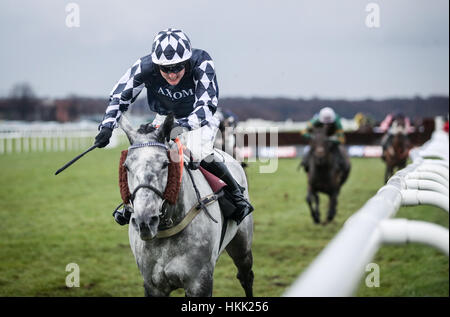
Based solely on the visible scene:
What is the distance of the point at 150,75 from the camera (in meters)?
2.83

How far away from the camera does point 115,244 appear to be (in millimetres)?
7473

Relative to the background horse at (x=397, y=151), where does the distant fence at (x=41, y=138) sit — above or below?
below

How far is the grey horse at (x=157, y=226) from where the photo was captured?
2.42m

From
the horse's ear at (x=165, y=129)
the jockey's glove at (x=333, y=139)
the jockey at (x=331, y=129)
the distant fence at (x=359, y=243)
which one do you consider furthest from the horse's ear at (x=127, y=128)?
the jockey's glove at (x=333, y=139)

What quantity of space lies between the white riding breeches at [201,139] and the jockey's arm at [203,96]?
0.07 m

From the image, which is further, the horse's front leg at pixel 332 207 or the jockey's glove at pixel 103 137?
the horse's front leg at pixel 332 207

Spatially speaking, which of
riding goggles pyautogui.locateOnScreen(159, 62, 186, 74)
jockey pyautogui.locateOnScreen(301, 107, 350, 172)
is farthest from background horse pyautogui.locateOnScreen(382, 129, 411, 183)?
riding goggles pyautogui.locateOnScreen(159, 62, 186, 74)

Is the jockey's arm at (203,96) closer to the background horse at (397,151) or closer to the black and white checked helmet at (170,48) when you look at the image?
the black and white checked helmet at (170,48)

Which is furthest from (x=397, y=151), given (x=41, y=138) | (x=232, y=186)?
(x=41, y=138)

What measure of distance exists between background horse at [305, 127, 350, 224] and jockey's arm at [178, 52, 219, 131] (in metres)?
6.52

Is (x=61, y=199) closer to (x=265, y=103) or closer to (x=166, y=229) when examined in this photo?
(x=265, y=103)

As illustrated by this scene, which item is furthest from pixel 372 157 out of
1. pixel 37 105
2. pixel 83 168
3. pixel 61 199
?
pixel 37 105

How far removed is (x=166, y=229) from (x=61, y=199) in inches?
363

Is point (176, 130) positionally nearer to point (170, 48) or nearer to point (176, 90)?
point (176, 90)
